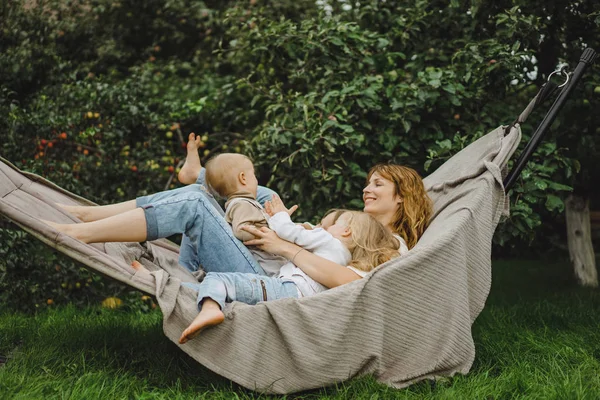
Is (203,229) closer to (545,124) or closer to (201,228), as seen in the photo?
(201,228)

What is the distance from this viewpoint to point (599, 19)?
3262 mm

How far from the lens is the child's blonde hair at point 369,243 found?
8.52ft

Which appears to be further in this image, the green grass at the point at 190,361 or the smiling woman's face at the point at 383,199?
the smiling woman's face at the point at 383,199

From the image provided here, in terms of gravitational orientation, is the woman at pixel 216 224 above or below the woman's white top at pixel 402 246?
above

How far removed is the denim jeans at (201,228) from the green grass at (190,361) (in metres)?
0.43

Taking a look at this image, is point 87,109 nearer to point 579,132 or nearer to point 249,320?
point 249,320

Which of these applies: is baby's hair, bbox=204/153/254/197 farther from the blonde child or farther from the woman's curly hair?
the woman's curly hair

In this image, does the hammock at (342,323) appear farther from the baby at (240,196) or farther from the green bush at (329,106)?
the green bush at (329,106)

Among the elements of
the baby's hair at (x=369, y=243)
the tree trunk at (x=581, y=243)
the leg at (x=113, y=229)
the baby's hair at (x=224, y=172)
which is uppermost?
the leg at (x=113, y=229)

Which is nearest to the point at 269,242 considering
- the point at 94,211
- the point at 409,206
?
the point at 409,206

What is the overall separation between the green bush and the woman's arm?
121cm

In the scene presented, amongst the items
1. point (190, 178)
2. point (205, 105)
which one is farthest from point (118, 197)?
point (190, 178)

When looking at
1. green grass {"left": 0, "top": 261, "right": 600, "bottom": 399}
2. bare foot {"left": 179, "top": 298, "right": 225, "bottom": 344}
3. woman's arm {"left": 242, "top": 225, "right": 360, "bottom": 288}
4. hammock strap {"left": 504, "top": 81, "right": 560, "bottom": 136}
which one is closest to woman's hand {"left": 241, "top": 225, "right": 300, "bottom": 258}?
woman's arm {"left": 242, "top": 225, "right": 360, "bottom": 288}

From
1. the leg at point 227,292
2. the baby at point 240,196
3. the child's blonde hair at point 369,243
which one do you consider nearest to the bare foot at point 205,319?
the leg at point 227,292
